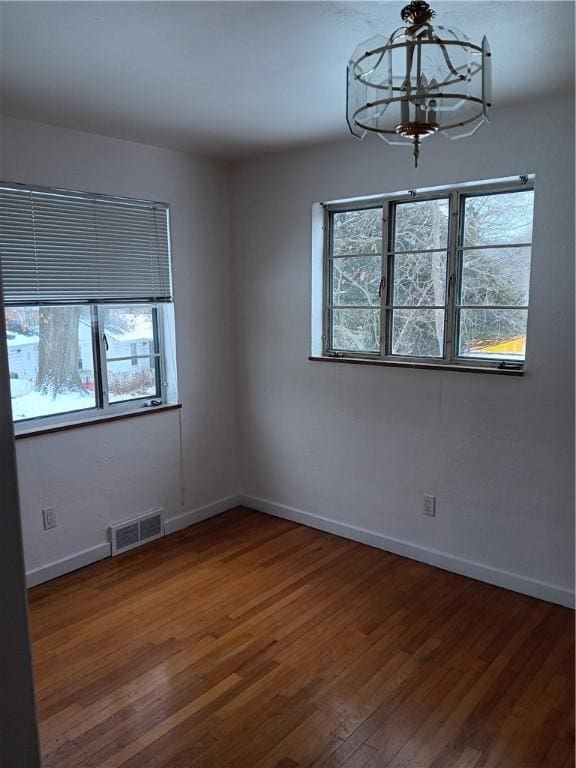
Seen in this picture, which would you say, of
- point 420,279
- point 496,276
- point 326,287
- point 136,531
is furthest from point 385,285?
point 136,531

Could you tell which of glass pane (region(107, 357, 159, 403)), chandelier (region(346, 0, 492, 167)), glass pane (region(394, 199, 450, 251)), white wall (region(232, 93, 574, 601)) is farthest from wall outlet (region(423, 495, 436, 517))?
chandelier (region(346, 0, 492, 167))

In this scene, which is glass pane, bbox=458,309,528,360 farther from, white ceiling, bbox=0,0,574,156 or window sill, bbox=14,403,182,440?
window sill, bbox=14,403,182,440

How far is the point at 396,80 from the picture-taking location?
153cm

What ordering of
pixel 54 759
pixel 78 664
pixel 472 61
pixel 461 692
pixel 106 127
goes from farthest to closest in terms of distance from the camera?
1. pixel 106 127
2. pixel 78 664
3. pixel 461 692
4. pixel 54 759
5. pixel 472 61

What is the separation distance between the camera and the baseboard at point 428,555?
303 centimetres

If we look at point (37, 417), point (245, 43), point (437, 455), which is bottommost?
point (437, 455)

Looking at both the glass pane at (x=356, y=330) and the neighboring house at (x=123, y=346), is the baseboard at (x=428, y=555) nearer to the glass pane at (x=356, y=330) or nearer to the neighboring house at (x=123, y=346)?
the glass pane at (x=356, y=330)

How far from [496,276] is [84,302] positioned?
2354 mm

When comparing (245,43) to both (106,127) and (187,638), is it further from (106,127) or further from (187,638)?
(187,638)

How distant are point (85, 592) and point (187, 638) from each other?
2.55 feet

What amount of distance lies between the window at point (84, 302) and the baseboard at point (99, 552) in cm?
84

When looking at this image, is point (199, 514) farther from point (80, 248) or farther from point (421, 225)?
point (421, 225)

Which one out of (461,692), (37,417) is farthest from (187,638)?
(37,417)

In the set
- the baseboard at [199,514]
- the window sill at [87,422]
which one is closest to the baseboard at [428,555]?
the baseboard at [199,514]
